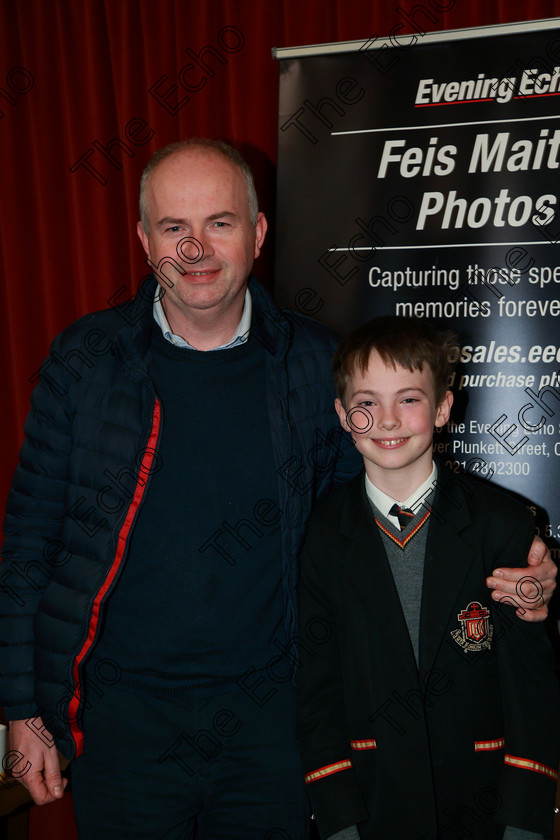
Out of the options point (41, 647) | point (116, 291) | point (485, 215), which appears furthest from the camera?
point (116, 291)

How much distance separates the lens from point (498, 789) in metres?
1.56

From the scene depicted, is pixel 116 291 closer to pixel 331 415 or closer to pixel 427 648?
pixel 331 415

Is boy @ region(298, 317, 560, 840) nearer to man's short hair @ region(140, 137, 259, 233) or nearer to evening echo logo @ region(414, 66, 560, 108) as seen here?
man's short hair @ region(140, 137, 259, 233)

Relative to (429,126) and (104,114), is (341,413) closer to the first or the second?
(429,126)

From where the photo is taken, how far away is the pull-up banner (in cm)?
236

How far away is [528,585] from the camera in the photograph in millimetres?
1547

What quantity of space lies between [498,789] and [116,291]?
228cm

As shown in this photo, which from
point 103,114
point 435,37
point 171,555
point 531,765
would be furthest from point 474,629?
point 103,114

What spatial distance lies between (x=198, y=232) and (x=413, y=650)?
1.03 m

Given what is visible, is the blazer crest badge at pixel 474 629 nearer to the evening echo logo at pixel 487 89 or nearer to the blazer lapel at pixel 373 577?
the blazer lapel at pixel 373 577

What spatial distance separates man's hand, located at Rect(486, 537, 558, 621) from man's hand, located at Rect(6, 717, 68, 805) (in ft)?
3.42

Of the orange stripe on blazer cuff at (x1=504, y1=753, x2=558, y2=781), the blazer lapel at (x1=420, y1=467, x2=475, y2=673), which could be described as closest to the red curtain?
the blazer lapel at (x1=420, y1=467, x2=475, y2=673)

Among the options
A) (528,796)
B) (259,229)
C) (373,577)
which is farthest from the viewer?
(259,229)

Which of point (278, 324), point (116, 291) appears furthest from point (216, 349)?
point (116, 291)
